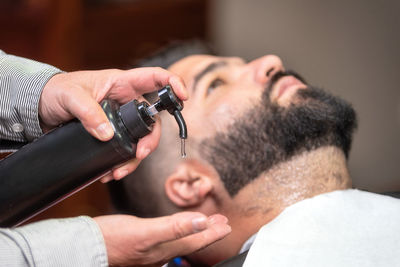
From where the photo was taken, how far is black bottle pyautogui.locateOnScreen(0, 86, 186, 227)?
2.67 feet

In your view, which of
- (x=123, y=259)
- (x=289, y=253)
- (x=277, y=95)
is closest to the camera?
(x=123, y=259)

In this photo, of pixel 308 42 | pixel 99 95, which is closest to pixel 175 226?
pixel 99 95

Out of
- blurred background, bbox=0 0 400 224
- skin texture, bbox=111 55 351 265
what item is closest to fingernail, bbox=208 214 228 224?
skin texture, bbox=111 55 351 265

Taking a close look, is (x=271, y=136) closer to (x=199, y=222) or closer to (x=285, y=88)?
(x=285, y=88)

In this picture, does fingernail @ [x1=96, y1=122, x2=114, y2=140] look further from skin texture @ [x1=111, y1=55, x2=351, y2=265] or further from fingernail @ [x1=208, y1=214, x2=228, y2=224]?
skin texture @ [x1=111, y1=55, x2=351, y2=265]

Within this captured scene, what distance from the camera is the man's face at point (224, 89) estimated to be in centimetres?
119

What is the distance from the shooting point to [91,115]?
0.80 metres

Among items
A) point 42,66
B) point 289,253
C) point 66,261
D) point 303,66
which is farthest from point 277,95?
point 303,66

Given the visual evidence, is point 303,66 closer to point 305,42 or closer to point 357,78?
point 305,42

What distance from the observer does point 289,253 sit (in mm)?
918

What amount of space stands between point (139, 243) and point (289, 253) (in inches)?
12.0

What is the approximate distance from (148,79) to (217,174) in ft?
1.09

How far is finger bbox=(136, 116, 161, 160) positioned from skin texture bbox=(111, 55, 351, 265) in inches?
11.3

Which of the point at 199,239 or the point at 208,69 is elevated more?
the point at 208,69
